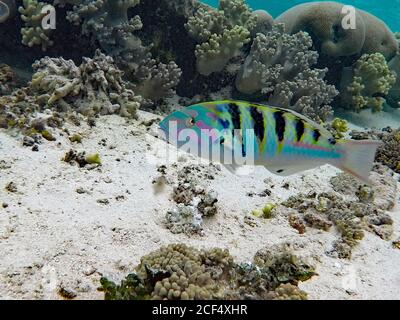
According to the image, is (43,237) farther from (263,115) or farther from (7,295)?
(263,115)

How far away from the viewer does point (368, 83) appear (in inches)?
416

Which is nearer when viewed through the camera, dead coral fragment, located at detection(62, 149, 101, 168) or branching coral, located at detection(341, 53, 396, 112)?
dead coral fragment, located at detection(62, 149, 101, 168)

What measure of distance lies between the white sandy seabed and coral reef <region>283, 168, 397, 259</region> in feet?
0.45

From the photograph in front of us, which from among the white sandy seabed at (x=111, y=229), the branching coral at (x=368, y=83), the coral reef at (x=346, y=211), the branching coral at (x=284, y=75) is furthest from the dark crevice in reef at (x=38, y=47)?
the branching coral at (x=368, y=83)

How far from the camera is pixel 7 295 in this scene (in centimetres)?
270

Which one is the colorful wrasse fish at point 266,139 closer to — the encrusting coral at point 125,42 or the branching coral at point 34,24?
the encrusting coral at point 125,42

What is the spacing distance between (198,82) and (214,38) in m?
1.19

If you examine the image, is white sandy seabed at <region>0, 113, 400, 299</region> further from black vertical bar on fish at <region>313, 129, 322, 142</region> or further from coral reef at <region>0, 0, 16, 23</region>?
coral reef at <region>0, 0, 16, 23</region>

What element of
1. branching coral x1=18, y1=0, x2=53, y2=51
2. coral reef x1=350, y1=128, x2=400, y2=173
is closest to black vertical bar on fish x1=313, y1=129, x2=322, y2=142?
coral reef x1=350, y1=128, x2=400, y2=173

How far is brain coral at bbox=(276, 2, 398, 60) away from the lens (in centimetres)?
1023

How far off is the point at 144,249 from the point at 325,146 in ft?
6.78

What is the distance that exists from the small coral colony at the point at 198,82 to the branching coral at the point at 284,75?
0.09 ft

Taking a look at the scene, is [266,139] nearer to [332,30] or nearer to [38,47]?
[38,47]
